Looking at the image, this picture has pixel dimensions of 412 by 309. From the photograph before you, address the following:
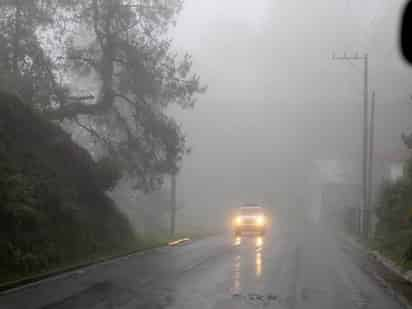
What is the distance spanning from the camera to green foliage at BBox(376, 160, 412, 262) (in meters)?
30.4

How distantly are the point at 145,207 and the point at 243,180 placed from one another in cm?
5004

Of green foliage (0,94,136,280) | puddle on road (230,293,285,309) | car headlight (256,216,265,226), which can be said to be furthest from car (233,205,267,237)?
puddle on road (230,293,285,309)

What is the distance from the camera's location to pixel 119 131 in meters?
33.8

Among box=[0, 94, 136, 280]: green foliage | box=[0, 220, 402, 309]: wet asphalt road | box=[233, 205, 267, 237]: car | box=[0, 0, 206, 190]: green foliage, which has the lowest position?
box=[233, 205, 267, 237]: car

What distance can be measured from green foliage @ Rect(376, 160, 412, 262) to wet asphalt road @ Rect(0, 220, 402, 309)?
727 cm

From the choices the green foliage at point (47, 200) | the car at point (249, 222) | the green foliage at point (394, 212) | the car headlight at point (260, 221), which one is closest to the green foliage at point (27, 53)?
the green foliage at point (47, 200)

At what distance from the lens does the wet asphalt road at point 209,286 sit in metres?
12.9

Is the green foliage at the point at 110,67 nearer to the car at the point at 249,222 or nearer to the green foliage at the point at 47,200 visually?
Result: the green foliage at the point at 47,200

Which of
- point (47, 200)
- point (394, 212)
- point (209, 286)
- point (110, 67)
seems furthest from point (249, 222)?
point (209, 286)

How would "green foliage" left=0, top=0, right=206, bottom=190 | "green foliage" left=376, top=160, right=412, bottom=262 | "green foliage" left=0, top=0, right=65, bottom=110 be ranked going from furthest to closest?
"green foliage" left=376, top=160, right=412, bottom=262 < "green foliage" left=0, top=0, right=206, bottom=190 < "green foliage" left=0, top=0, right=65, bottom=110

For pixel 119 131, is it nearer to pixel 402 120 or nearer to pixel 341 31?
pixel 402 120

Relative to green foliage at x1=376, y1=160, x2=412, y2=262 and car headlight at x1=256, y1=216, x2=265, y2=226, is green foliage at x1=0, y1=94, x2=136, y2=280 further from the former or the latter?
car headlight at x1=256, y1=216, x2=265, y2=226

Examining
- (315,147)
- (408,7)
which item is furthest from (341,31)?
(408,7)

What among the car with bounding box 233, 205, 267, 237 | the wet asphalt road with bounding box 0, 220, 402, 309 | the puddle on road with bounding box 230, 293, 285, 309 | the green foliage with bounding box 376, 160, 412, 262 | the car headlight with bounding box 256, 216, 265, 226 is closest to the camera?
the puddle on road with bounding box 230, 293, 285, 309
